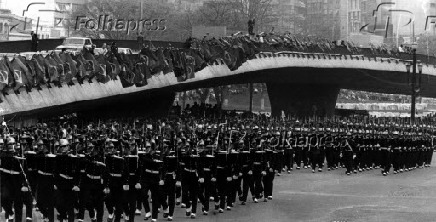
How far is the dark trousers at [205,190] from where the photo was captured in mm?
27562

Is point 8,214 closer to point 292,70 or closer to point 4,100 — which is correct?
point 4,100

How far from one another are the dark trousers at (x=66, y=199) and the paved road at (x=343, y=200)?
59.2 inches

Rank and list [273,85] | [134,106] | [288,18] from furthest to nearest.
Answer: [288,18] → [273,85] → [134,106]

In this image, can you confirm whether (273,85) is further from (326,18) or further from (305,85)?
(326,18)

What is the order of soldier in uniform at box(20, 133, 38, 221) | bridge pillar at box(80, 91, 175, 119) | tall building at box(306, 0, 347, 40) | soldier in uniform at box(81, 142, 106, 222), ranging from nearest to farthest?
soldier in uniform at box(20, 133, 38, 221), soldier in uniform at box(81, 142, 106, 222), bridge pillar at box(80, 91, 175, 119), tall building at box(306, 0, 347, 40)

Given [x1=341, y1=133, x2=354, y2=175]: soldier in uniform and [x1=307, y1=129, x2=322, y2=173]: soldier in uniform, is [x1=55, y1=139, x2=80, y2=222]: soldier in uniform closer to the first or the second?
[x1=341, y1=133, x2=354, y2=175]: soldier in uniform

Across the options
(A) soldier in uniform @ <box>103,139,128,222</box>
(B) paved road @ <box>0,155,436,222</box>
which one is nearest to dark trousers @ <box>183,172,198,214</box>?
(B) paved road @ <box>0,155,436,222</box>

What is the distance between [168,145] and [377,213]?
5596mm

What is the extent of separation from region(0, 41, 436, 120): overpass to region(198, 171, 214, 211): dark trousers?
944 centimetres

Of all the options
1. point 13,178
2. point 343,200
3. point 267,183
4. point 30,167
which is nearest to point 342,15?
point 343,200

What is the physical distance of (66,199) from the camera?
79.0 ft

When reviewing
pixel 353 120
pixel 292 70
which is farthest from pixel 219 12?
pixel 353 120

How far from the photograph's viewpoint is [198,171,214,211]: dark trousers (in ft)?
90.4

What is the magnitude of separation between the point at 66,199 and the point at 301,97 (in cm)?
5070
